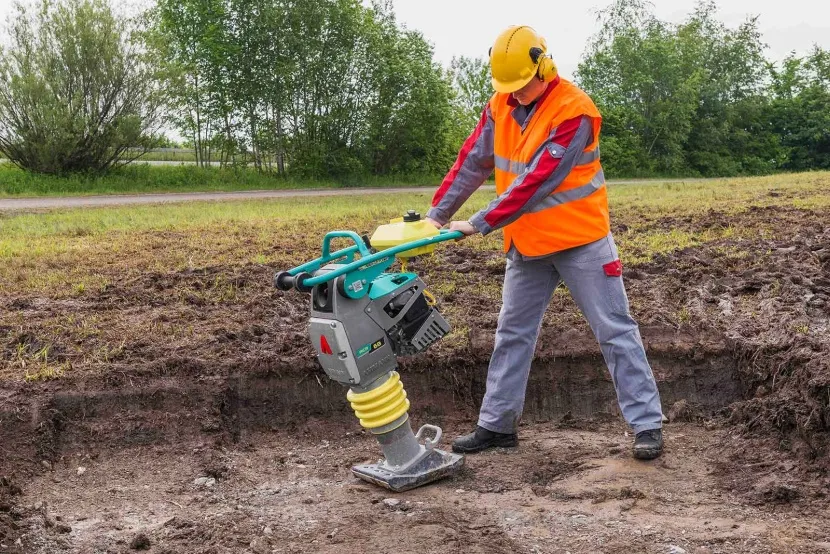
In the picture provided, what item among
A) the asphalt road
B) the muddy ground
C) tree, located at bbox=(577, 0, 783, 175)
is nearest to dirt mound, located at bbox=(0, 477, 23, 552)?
the muddy ground

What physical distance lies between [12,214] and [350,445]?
Answer: 33.9 feet

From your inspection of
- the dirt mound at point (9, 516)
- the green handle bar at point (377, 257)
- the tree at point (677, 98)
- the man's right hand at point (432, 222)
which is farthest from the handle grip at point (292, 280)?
the tree at point (677, 98)

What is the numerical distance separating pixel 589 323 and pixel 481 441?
33.0 inches

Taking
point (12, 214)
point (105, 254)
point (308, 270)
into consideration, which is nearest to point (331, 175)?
point (12, 214)

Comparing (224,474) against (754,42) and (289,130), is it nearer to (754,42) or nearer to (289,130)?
(289,130)

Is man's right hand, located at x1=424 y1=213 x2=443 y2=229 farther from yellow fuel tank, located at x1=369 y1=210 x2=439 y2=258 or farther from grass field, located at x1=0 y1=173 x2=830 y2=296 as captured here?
grass field, located at x1=0 y1=173 x2=830 y2=296

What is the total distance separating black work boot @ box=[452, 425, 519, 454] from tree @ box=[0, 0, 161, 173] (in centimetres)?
1781

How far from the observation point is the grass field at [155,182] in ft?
63.1

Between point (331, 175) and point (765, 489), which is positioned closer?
point (765, 489)

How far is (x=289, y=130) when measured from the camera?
24.3 m

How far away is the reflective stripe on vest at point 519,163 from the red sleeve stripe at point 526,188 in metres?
0.07

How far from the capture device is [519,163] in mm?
4004

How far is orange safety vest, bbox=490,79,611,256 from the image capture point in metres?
3.86

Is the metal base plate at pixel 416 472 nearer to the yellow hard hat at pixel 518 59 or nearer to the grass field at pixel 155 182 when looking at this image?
the yellow hard hat at pixel 518 59
